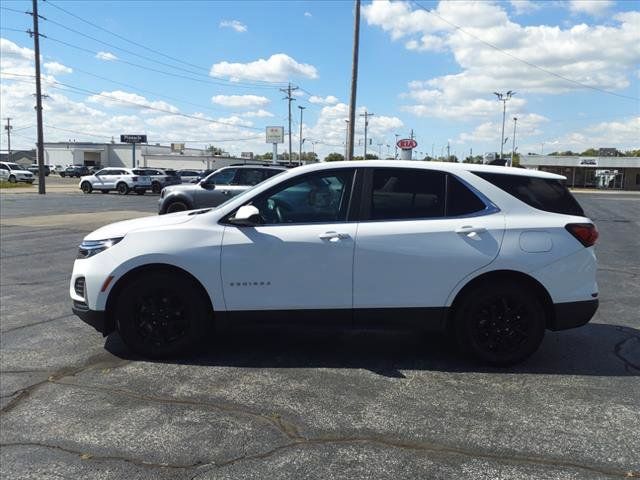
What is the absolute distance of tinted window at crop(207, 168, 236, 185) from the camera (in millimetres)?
15219

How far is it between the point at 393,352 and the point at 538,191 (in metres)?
1.91

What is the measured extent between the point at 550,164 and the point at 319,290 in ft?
274

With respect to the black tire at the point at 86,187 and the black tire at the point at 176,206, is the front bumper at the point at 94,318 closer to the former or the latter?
the black tire at the point at 176,206

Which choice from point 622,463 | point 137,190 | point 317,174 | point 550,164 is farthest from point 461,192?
point 550,164

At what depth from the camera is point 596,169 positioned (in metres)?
81.2

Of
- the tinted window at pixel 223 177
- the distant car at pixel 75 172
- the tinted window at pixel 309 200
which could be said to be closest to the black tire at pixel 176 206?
the tinted window at pixel 223 177

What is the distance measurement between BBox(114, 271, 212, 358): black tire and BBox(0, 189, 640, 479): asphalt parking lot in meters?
0.18

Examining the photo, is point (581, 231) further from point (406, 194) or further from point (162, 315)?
point (162, 315)

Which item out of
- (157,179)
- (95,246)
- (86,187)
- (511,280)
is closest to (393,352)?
(511,280)

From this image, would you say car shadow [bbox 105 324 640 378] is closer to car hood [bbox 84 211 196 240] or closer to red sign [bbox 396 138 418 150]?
car hood [bbox 84 211 196 240]

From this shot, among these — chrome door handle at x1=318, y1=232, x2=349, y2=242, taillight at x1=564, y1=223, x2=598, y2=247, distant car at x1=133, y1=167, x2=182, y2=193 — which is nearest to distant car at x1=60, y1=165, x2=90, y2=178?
distant car at x1=133, y1=167, x2=182, y2=193

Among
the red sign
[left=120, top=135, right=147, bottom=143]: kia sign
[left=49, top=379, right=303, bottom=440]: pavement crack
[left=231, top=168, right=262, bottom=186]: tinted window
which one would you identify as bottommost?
[left=49, top=379, right=303, bottom=440]: pavement crack

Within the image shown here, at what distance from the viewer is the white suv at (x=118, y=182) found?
122 feet

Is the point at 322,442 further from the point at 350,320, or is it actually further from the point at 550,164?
the point at 550,164
